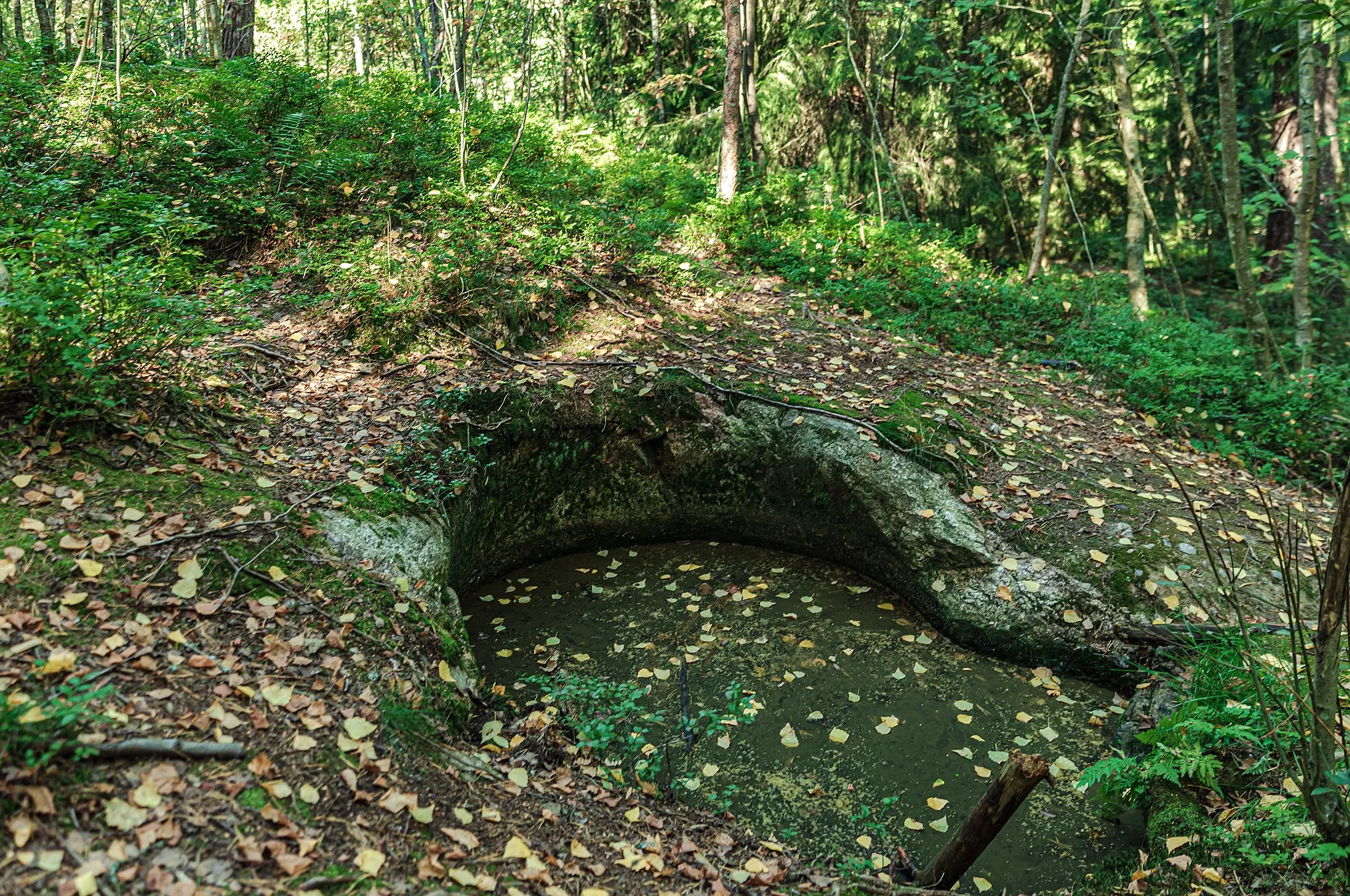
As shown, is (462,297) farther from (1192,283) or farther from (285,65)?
(1192,283)

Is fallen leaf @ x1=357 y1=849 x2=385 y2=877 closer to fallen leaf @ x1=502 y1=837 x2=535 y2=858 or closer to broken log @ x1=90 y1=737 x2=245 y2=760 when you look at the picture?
fallen leaf @ x1=502 y1=837 x2=535 y2=858

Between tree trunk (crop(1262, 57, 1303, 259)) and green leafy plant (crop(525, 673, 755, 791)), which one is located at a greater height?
tree trunk (crop(1262, 57, 1303, 259))

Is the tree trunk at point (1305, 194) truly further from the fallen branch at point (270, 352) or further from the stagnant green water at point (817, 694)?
the fallen branch at point (270, 352)

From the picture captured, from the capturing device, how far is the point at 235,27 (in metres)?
9.66

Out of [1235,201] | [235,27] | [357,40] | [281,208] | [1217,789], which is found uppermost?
[357,40]

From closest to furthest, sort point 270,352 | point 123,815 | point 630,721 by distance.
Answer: point 123,815 → point 630,721 → point 270,352

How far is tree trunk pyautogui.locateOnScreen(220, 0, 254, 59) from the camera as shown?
31.5 feet

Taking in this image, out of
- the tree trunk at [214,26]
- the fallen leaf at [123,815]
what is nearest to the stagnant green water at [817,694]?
the fallen leaf at [123,815]

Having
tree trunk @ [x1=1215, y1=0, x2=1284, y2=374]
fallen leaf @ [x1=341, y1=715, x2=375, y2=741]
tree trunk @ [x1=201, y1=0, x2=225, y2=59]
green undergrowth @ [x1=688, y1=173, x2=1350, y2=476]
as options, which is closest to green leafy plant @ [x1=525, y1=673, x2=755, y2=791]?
fallen leaf @ [x1=341, y1=715, x2=375, y2=741]

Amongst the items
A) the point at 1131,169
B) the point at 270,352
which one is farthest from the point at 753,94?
the point at 270,352

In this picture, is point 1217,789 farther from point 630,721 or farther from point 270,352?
point 270,352

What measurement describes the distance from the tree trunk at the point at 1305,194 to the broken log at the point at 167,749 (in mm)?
9258

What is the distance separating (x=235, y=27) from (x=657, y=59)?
613 centimetres

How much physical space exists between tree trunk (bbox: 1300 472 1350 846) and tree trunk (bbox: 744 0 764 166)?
30.7 ft
